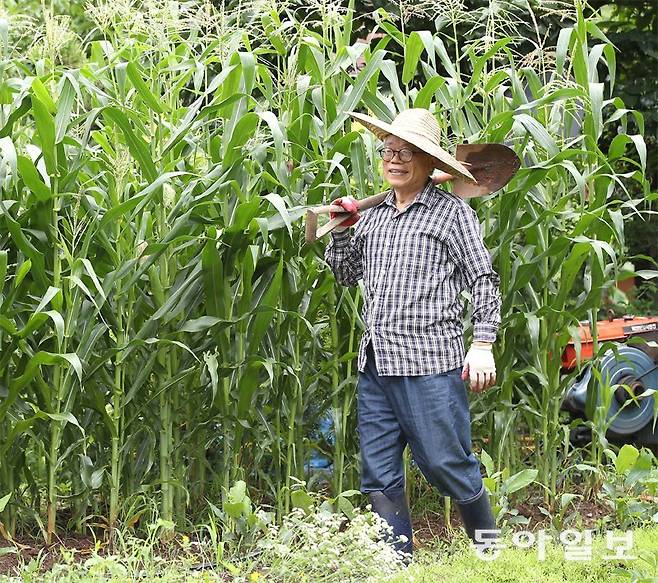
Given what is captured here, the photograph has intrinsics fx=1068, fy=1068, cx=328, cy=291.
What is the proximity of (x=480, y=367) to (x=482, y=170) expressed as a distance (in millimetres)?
785

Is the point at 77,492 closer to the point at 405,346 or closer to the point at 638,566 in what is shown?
the point at 405,346

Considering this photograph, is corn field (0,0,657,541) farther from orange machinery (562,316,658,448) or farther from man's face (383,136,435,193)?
orange machinery (562,316,658,448)

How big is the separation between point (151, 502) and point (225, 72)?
1.58 m

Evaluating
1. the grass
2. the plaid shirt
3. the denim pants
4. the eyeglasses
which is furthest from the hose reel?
the eyeglasses

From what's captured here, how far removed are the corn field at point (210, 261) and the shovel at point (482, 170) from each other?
0.18 metres

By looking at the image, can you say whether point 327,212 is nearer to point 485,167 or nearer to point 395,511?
point 485,167

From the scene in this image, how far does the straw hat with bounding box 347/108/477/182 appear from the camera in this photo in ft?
11.5

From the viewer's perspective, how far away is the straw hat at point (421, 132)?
11.5ft

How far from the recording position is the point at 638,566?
11.3 feet

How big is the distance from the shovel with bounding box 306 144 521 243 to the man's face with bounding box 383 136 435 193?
0.16 meters

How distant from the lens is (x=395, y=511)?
12.0 ft

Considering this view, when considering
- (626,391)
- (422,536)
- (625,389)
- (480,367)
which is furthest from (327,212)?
(626,391)

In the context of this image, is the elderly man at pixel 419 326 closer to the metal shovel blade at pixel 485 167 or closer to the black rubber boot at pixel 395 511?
the black rubber boot at pixel 395 511

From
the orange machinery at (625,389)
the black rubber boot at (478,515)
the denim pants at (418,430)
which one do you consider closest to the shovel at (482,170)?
the denim pants at (418,430)
